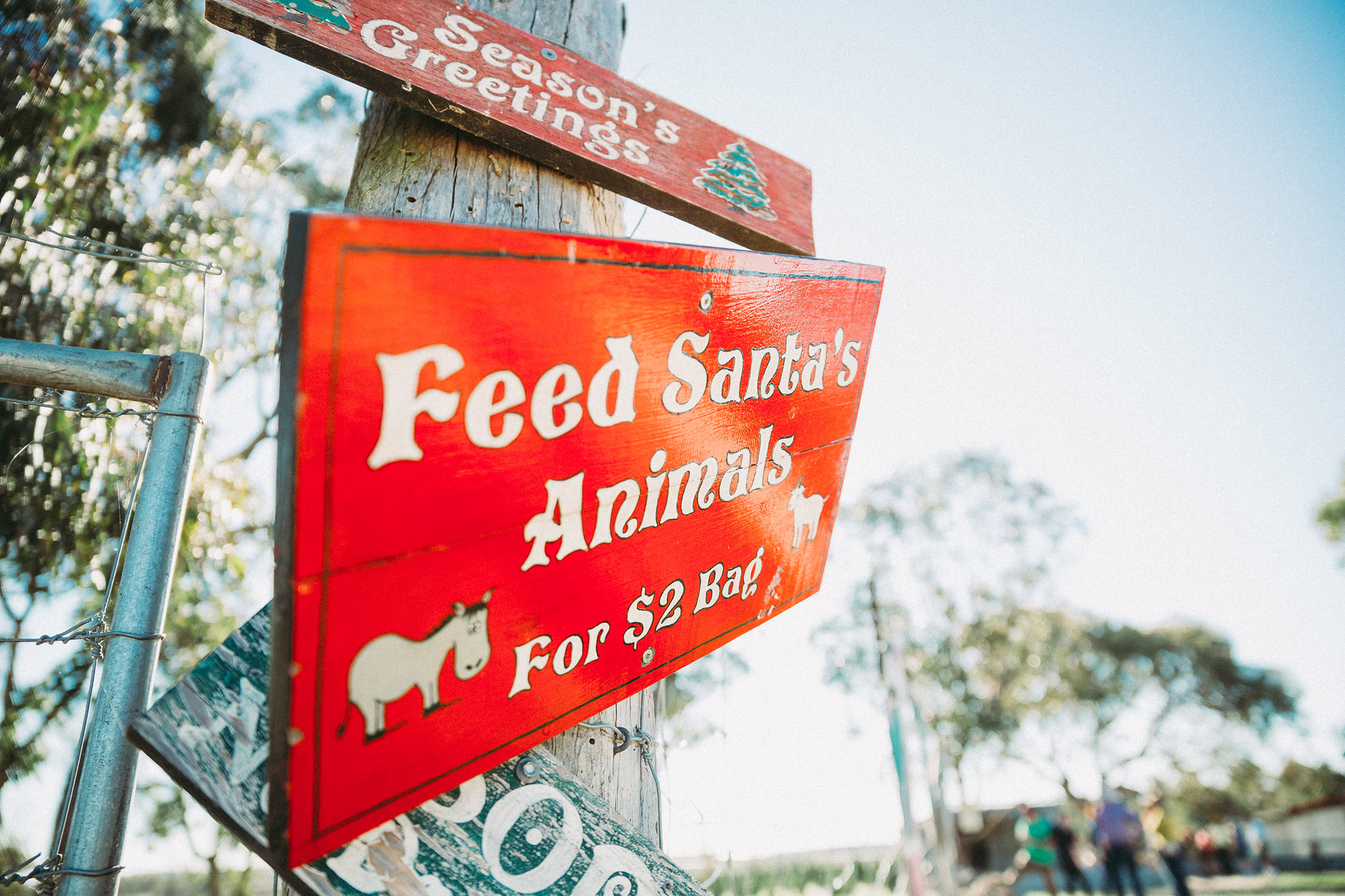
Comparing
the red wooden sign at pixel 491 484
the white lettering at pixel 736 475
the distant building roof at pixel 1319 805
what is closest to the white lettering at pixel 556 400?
the red wooden sign at pixel 491 484

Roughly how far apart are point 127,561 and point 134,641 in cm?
17

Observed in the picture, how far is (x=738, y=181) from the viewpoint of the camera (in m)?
2.23

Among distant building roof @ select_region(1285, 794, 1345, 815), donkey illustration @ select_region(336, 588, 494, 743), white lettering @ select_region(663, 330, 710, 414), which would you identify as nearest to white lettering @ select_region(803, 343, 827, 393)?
white lettering @ select_region(663, 330, 710, 414)

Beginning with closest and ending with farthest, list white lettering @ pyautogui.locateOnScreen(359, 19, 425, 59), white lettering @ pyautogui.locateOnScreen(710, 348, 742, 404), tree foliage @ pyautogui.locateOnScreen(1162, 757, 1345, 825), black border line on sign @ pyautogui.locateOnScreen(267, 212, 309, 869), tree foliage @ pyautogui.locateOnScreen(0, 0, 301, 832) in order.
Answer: black border line on sign @ pyautogui.locateOnScreen(267, 212, 309, 869) < white lettering @ pyautogui.locateOnScreen(710, 348, 742, 404) < white lettering @ pyautogui.locateOnScreen(359, 19, 425, 59) < tree foliage @ pyautogui.locateOnScreen(0, 0, 301, 832) < tree foliage @ pyautogui.locateOnScreen(1162, 757, 1345, 825)

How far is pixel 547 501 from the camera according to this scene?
3.72 ft

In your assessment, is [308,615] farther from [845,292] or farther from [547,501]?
[845,292]

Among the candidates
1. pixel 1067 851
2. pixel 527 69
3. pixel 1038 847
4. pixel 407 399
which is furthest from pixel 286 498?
pixel 1038 847

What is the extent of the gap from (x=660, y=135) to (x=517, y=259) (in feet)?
4.15

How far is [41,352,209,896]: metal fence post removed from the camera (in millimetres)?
1230

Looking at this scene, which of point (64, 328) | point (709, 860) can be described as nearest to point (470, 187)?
point (709, 860)

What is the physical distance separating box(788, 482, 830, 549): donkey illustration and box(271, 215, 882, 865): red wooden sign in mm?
186

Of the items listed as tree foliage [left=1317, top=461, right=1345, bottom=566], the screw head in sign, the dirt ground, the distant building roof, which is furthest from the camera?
the distant building roof

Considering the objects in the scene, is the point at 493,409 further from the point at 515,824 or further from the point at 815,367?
the point at 815,367

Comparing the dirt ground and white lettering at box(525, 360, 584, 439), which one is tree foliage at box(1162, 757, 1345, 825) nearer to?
the dirt ground
